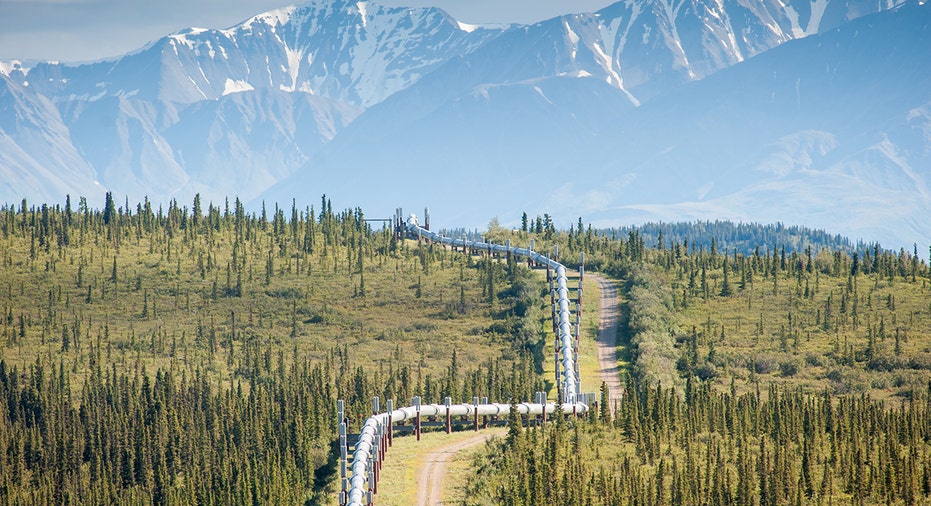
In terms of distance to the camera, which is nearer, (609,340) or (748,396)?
(748,396)

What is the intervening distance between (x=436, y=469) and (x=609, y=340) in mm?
63377

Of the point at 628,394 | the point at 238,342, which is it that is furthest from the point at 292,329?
the point at 628,394

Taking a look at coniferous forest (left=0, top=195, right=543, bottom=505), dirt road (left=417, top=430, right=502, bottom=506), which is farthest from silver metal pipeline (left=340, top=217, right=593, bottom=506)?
coniferous forest (left=0, top=195, right=543, bottom=505)

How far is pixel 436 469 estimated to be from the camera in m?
86.8

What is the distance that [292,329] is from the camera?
551 feet

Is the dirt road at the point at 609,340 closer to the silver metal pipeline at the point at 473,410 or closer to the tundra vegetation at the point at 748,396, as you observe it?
the tundra vegetation at the point at 748,396

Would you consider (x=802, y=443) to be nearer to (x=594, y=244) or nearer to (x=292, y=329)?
(x=292, y=329)

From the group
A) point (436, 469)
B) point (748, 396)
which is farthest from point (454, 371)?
point (436, 469)

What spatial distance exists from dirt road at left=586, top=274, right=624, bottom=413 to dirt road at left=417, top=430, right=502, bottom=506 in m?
24.2

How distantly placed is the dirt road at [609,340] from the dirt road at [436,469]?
24.2 meters

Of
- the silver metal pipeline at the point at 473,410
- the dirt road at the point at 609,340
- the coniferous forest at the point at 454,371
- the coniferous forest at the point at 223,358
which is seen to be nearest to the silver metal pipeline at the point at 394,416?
the silver metal pipeline at the point at 473,410

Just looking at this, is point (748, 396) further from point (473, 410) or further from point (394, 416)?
point (394, 416)

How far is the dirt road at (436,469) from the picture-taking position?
3195 inches

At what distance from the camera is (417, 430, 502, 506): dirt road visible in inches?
3195
